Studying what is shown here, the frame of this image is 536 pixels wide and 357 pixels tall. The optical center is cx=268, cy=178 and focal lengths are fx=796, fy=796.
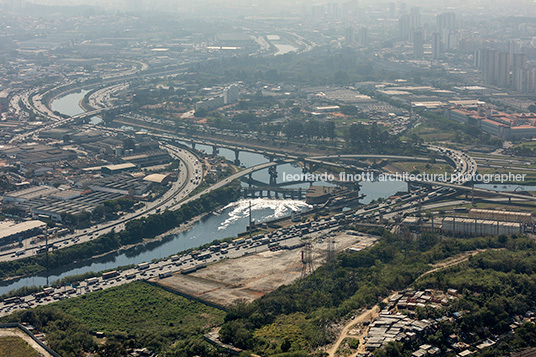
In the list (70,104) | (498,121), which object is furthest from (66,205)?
(70,104)

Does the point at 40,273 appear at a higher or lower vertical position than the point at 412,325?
lower

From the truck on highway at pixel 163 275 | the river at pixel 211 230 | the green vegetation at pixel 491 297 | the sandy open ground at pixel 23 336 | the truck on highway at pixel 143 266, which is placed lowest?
the river at pixel 211 230

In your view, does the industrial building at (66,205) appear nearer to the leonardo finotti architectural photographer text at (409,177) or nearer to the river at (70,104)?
the leonardo finotti architectural photographer text at (409,177)

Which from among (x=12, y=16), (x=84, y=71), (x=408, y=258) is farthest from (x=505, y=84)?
(x=12, y=16)

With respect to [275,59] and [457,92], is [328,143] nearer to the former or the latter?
[457,92]

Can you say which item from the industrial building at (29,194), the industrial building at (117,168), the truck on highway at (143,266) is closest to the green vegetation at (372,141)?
the industrial building at (117,168)

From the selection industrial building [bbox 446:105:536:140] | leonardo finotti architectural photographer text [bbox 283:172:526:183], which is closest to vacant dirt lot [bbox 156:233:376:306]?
leonardo finotti architectural photographer text [bbox 283:172:526:183]
